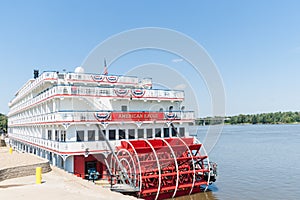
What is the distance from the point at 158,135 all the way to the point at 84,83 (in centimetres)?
691

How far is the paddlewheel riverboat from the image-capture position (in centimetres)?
1831

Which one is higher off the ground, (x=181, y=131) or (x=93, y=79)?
(x=93, y=79)

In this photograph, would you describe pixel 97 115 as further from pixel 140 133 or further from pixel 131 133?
pixel 140 133

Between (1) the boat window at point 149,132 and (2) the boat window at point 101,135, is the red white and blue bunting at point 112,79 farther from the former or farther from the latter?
(1) the boat window at point 149,132

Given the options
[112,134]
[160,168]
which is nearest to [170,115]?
[112,134]

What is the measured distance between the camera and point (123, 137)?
20.9m

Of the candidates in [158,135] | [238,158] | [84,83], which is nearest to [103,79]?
[84,83]

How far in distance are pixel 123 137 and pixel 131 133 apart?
0.67 metres

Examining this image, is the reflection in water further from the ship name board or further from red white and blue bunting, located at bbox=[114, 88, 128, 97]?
red white and blue bunting, located at bbox=[114, 88, 128, 97]

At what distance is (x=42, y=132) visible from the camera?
2586 cm

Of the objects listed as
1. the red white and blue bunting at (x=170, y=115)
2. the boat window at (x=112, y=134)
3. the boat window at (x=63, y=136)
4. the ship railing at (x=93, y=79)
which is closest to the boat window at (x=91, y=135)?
the boat window at (x=112, y=134)

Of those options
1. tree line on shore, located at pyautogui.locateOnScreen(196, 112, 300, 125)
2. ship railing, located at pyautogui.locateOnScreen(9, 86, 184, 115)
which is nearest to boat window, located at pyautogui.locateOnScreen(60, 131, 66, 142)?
ship railing, located at pyautogui.locateOnScreen(9, 86, 184, 115)

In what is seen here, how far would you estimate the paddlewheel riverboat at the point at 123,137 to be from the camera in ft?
60.1

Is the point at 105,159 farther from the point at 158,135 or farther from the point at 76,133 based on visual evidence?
the point at 158,135
